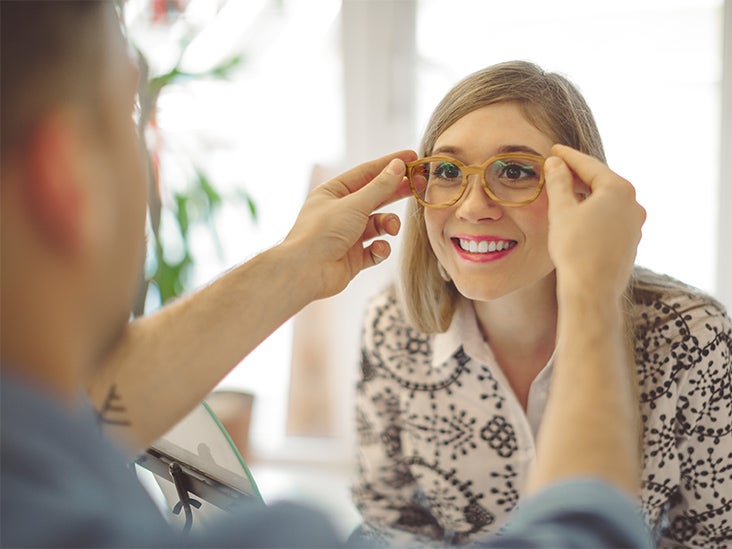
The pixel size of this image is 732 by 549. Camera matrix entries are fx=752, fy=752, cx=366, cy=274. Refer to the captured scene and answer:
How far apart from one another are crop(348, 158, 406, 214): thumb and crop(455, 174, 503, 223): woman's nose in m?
0.12

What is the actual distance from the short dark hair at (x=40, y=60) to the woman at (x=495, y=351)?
0.83m

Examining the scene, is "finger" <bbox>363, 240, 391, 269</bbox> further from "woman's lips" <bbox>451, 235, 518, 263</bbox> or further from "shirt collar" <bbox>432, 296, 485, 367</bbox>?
"shirt collar" <bbox>432, 296, 485, 367</bbox>

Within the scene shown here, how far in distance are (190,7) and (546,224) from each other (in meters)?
1.89

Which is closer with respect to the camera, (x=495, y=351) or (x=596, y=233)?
(x=596, y=233)

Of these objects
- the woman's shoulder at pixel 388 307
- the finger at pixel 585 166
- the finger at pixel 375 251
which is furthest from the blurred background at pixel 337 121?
the finger at pixel 585 166

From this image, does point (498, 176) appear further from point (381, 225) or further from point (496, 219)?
point (381, 225)

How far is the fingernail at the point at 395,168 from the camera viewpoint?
4.30ft

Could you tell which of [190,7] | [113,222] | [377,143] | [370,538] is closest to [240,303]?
Answer: [113,222]

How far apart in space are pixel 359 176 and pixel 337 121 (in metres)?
1.59

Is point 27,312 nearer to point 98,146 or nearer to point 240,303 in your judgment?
point 98,146

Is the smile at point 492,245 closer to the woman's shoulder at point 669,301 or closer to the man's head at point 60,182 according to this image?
the woman's shoulder at point 669,301

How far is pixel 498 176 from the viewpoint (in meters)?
1.34

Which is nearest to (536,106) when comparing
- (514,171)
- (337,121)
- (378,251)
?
(514,171)

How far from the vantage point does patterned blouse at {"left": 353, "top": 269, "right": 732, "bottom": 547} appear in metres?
1.35
